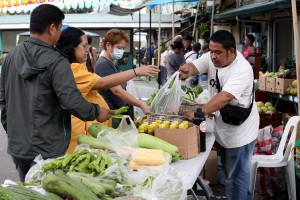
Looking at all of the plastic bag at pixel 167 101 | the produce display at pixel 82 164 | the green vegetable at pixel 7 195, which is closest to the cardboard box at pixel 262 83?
the plastic bag at pixel 167 101

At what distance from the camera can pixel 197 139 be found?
466 cm

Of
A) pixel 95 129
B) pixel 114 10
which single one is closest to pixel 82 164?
pixel 95 129

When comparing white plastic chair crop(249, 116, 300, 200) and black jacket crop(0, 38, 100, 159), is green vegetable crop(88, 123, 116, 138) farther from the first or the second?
white plastic chair crop(249, 116, 300, 200)

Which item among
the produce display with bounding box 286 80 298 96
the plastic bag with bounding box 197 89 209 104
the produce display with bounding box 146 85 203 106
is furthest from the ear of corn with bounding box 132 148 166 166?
the produce display with bounding box 286 80 298 96

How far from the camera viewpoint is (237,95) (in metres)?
5.03

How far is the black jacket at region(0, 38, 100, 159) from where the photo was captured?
3.63 meters

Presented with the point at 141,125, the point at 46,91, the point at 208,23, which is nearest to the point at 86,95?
the point at 141,125

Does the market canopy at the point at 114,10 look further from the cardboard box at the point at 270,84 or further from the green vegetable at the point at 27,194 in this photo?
the green vegetable at the point at 27,194

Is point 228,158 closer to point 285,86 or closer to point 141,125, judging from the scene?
point 141,125

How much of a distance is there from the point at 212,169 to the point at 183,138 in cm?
294

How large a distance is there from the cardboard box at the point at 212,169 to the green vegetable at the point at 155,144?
9.68 feet

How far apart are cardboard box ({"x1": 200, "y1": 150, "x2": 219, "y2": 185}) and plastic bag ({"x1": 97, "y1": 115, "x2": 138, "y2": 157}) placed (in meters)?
3.01

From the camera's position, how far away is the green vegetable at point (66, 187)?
277cm

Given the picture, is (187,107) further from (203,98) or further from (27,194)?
(27,194)
